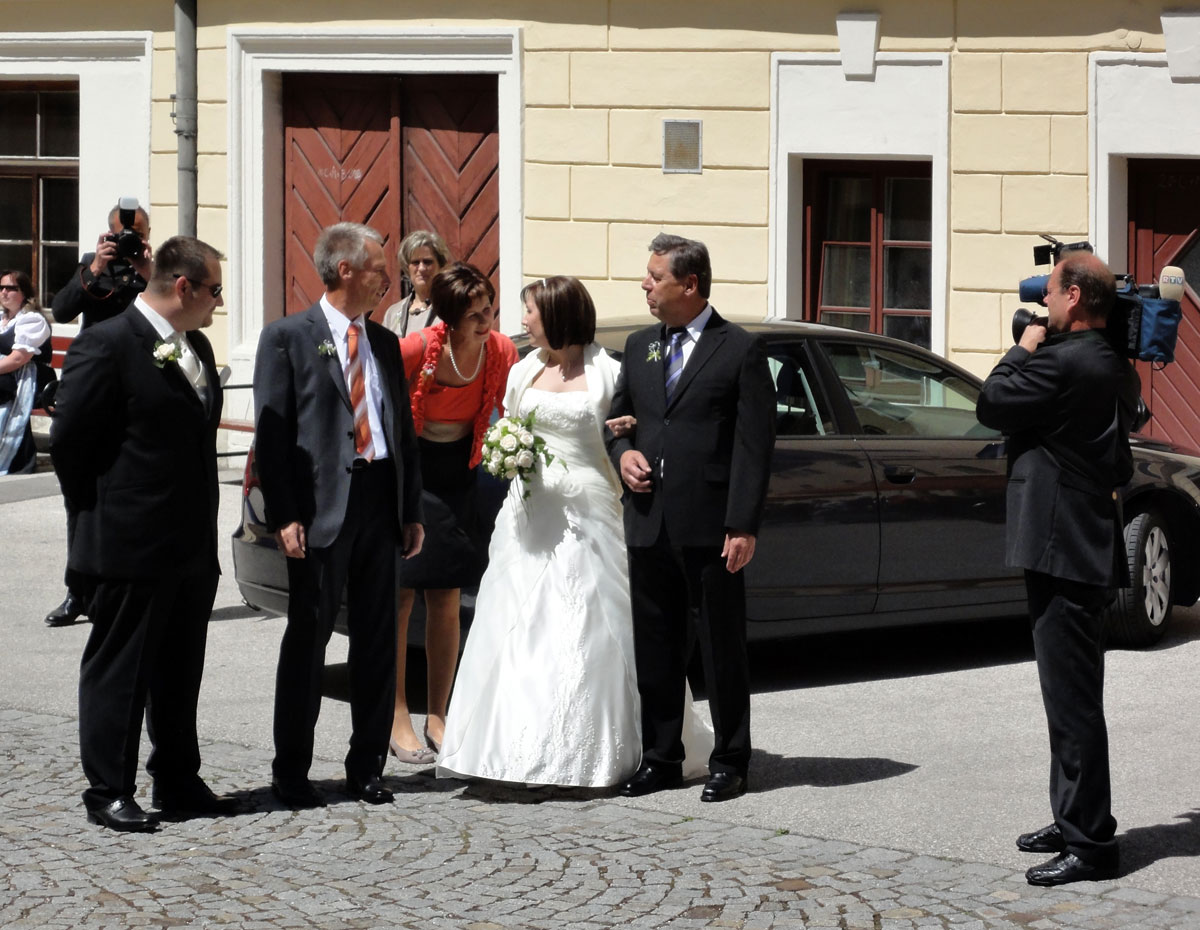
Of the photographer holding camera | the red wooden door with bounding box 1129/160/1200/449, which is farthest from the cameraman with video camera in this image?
the red wooden door with bounding box 1129/160/1200/449

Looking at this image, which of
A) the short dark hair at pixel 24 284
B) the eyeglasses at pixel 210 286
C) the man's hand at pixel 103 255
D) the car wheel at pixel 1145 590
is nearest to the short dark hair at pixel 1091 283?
the eyeglasses at pixel 210 286

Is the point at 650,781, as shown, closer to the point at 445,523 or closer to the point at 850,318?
the point at 445,523

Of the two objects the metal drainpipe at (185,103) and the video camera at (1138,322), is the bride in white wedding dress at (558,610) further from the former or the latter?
the metal drainpipe at (185,103)

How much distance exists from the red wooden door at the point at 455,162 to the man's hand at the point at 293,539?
8.53 m

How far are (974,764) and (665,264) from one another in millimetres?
2106

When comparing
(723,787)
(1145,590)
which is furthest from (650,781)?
(1145,590)

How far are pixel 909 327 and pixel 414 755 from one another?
7457 millimetres

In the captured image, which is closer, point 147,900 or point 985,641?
point 147,900

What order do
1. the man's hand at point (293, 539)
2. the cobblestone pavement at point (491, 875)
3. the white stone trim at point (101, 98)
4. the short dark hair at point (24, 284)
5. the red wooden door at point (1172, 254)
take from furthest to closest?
the white stone trim at point (101, 98), the short dark hair at point (24, 284), the red wooden door at point (1172, 254), the man's hand at point (293, 539), the cobblestone pavement at point (491, 875)

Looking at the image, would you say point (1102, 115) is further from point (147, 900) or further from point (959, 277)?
point (147, 900)

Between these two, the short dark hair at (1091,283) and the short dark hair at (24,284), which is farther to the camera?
the short dark hair at (24,284)

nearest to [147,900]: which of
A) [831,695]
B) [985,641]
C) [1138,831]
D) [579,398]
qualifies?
[579,398]

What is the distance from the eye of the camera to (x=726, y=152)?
46.6ft

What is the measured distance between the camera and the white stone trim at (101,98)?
16.0 m
